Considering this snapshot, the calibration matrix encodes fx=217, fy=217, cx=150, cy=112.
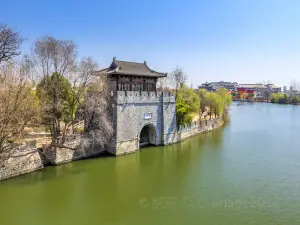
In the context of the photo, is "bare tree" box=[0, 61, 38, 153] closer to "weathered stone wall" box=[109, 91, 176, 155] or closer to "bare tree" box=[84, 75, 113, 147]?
"bare tree" box=[84, 75, 113, 147]

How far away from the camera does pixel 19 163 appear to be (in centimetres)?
958

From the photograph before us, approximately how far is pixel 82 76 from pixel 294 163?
12158 mm

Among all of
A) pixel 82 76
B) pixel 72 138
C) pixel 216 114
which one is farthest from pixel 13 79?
pixel 216 114

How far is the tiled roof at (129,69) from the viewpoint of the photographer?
13.4m

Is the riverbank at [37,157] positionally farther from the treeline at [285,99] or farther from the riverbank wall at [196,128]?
the treeline at [285,99]

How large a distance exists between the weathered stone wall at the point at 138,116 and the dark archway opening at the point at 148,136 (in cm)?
26

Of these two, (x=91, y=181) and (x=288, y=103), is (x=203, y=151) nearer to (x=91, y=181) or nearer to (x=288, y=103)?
(x=91, y=181)

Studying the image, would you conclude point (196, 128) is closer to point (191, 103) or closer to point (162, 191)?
point (191, 103)

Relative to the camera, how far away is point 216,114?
25.7 m

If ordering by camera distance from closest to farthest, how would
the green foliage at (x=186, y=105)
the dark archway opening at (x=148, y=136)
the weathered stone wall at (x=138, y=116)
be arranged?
the weathered stone wall at (x=138, y=116)
the dark archway opening at (x=148, y=136)
the green foliage at (x=186, y=105)

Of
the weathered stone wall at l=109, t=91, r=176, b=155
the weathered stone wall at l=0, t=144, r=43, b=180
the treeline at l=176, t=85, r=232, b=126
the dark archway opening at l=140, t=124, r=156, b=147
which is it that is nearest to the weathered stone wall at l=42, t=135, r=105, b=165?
the weathered stone wall at l=0, t=144, r=43, b=180

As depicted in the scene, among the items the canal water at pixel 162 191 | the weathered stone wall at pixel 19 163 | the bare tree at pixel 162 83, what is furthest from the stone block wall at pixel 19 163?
the bare tree at pixel 162 83

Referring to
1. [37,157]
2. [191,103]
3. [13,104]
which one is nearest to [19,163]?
[37,157]

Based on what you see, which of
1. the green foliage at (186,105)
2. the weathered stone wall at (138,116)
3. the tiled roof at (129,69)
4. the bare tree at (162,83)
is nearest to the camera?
the weathered stone wall at (138,116)
